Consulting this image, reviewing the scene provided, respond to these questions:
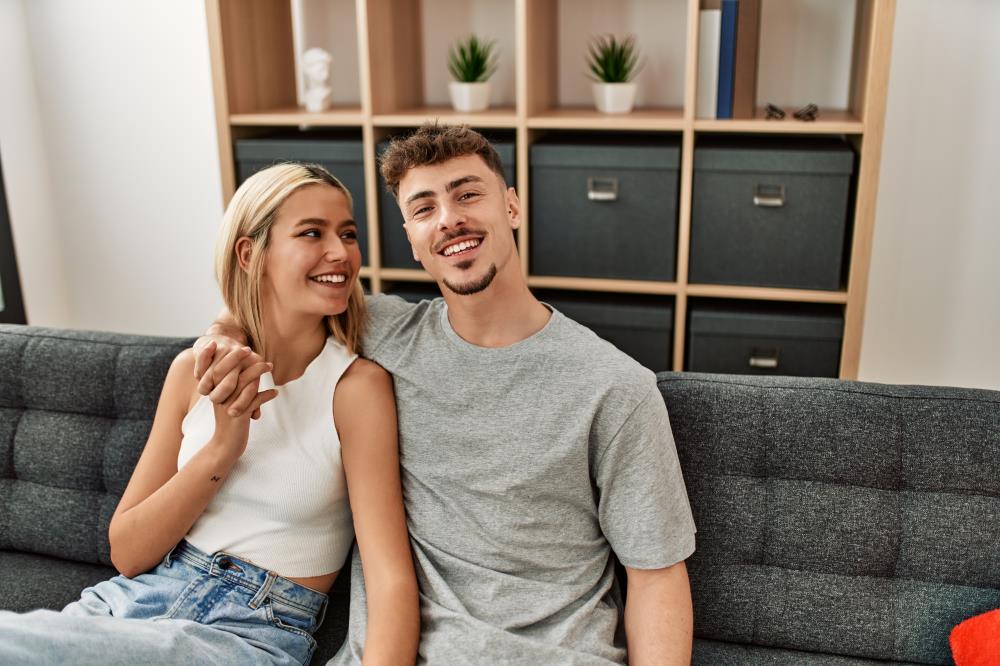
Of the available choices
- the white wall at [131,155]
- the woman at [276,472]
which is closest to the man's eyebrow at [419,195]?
the woman at [276,472]

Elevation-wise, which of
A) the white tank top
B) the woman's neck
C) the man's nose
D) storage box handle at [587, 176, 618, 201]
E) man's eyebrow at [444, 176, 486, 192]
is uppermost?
man's eyebrow at [444, 176, 486, 192]

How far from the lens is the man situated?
4.44 feet

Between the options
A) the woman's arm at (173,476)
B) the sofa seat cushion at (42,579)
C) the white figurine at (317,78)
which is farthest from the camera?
the white figurine at (317,78)

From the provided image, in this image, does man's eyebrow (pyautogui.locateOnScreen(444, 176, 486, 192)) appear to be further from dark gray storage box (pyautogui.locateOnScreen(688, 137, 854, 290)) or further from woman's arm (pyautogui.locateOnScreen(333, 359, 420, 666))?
dark gray storage box (pyautogui.locateOnScreen(688, 137, 854, 290))

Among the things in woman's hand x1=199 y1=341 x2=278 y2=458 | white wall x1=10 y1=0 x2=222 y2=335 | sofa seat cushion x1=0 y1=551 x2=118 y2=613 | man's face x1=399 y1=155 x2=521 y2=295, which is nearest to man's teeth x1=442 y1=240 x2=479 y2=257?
man's face x1=399 y1=155 x2=521 y2=295

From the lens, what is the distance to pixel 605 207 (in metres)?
2.51

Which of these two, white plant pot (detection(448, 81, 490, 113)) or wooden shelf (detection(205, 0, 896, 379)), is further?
white plant pot (detection(448, 81, 490, 113))

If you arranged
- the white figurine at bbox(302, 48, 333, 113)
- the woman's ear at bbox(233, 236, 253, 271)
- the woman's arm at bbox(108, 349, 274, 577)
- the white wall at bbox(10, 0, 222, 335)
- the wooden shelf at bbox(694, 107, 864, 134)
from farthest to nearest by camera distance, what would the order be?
the white wall at bbox(10, 0, 222, 335) < the white figurine at bbox(302, 48, 333, 113) < the wooden shelf at bbox(694, 107, 864, 134) < the woman's ear at bbox(233, 236, 253, 271) < the woman's arm at bbox(108, 349, 274, 577)

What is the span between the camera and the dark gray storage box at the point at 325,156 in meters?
2.67

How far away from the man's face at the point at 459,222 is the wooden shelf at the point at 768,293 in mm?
1130

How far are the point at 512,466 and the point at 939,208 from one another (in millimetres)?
1856

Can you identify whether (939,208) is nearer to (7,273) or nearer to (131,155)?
(131,155)

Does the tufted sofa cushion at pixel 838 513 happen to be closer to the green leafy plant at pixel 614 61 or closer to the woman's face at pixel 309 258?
the woman's face at pixel 309 258

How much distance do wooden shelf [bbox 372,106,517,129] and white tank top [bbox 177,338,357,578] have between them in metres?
1.21
